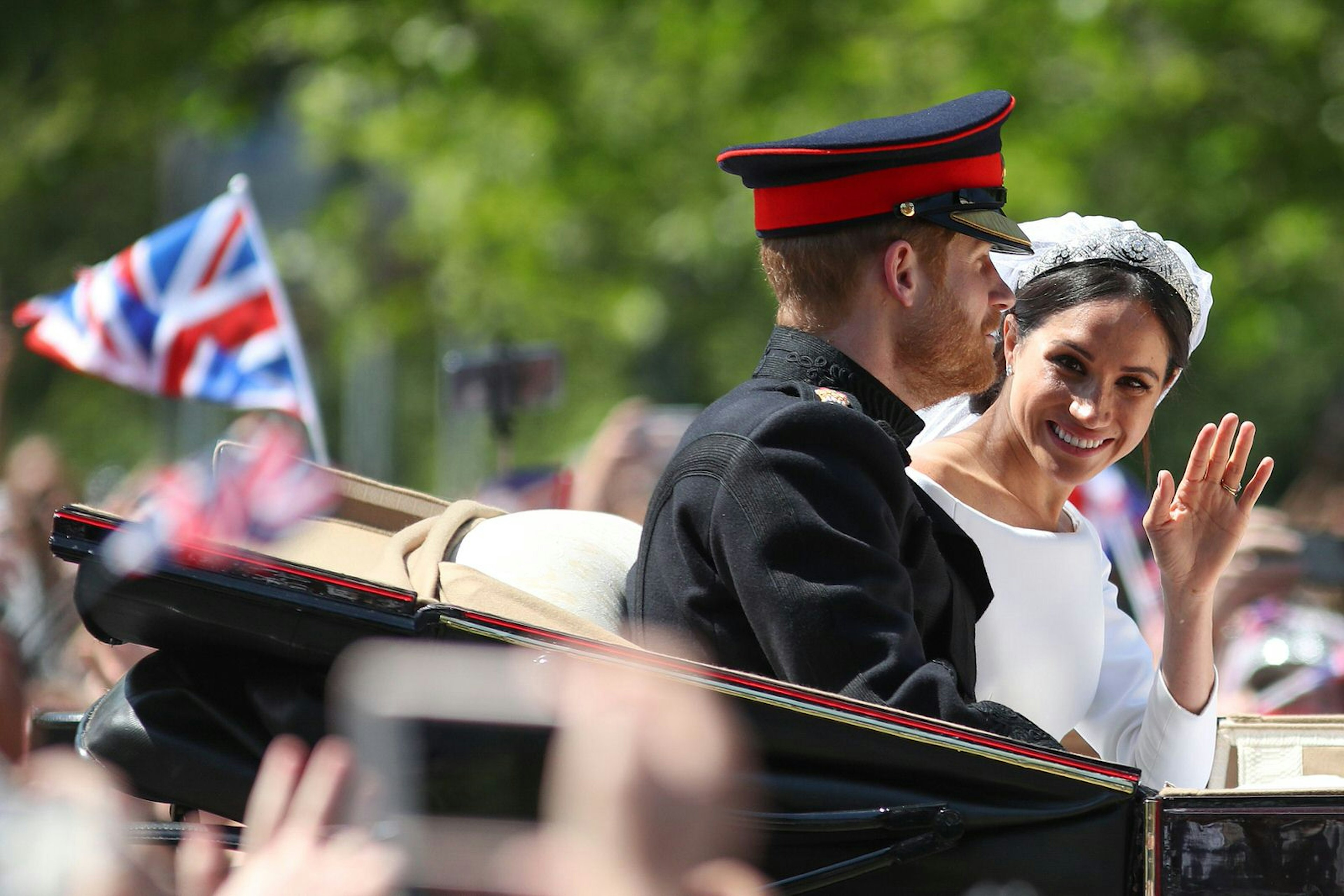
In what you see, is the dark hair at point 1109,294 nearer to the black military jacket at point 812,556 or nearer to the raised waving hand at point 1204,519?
the raised waving hand at point 1204,519

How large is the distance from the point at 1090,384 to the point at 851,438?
801 mm

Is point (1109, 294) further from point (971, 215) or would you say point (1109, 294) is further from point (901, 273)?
point (901, 273)

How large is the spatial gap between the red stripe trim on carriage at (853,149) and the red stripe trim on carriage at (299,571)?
1048mm

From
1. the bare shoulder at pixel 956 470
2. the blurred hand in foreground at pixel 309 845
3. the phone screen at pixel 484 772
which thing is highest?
the bare shoulder at pixel 956 470

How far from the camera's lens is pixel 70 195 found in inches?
794

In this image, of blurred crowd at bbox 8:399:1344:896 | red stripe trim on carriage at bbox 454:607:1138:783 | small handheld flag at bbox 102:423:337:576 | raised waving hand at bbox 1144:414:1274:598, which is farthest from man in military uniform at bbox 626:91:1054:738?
small handheld flag at bbox 102:423:337:576

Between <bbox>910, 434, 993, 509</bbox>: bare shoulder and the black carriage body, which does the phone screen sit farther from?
<bbox>910, 434, 993, 509</bbox>: bare shoulder

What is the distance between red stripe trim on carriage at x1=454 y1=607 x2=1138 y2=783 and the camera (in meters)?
2.03

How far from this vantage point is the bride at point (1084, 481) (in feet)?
9.09

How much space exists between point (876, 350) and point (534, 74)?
7796 millimetres

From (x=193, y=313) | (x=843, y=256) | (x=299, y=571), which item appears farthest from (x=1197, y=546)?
(x=193, y=313)

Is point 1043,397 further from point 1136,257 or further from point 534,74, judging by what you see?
point 534,74

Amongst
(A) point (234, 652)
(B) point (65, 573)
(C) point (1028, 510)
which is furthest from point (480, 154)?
(A) point (234, 652)

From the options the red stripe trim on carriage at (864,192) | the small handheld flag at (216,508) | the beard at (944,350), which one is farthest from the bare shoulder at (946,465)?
the small handheld flag at (216,508)
